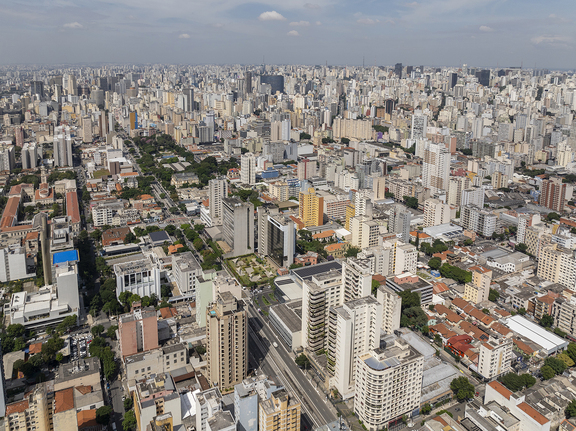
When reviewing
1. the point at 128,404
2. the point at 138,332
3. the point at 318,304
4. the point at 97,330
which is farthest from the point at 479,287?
the point at 97,330

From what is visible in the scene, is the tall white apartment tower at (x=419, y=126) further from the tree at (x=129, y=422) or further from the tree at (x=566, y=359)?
the tree at (x=129, y=422)

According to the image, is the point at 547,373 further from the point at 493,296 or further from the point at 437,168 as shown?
the point at 437,168

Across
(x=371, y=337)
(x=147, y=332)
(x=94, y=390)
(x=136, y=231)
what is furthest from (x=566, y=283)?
(x=136, y=231)

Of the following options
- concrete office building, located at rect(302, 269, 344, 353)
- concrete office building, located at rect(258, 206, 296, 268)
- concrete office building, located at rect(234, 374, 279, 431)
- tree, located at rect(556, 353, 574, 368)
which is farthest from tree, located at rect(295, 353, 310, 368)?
tree, located at rect(556, 353, 574, 368)

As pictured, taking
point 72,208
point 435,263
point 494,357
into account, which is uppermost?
point 72,208

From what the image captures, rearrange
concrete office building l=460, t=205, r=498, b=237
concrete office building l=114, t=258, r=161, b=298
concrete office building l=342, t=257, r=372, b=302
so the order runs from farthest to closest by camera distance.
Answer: concrete office building l=460, t=205, r=498, b=237, concrete office building l=114, t=258, r=161, b=298, concrete office building l=342, t=257, r=372, b=302

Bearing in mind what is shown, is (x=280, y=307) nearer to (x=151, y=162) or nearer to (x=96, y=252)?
(x=96, y=252)

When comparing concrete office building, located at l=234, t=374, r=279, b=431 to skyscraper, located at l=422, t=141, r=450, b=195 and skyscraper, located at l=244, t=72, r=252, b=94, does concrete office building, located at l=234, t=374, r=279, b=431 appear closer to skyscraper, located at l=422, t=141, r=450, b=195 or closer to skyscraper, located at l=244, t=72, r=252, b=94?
skyscraper, located at l=422, t=141, r=450, b=195
